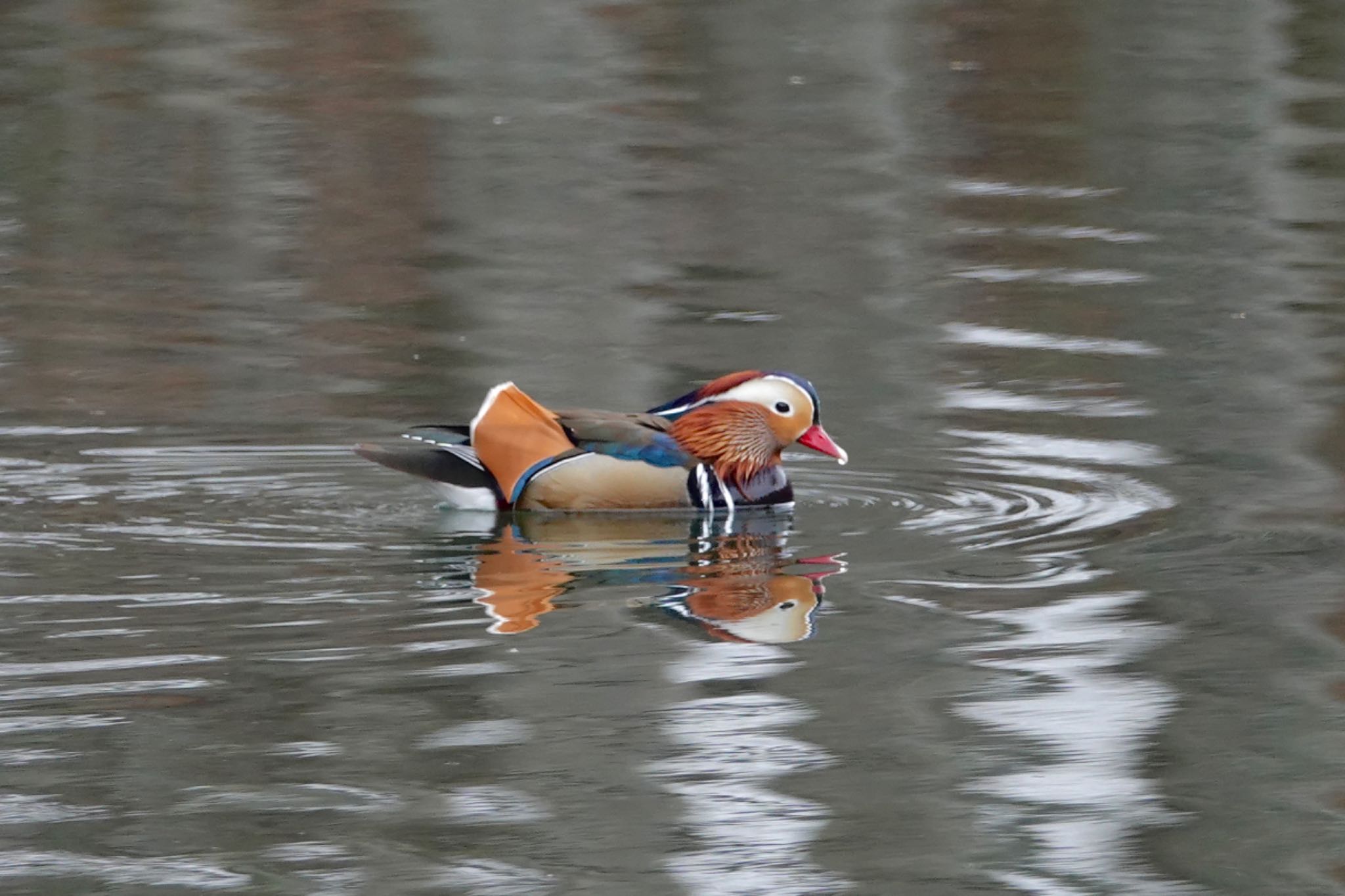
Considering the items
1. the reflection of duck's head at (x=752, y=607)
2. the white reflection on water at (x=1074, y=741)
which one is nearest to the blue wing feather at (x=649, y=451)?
the reflection of duck's head at (x=752, y=607)

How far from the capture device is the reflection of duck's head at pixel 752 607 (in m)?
7.45

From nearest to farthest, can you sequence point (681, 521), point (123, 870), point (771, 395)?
point (123, 870) → point (681, 521) → point (771, 395)

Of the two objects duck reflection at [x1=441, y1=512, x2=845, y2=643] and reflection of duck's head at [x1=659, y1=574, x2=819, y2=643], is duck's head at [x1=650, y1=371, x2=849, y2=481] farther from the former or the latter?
reflection of duck's head at [x1=659, y1=574, x2=819, y2=643]

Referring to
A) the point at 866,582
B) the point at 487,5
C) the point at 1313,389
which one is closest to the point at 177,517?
the point at 866,582

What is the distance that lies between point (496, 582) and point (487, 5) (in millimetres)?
17164

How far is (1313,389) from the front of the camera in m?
11.2

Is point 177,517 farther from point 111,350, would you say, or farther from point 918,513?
point 111,350

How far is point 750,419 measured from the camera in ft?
31.3

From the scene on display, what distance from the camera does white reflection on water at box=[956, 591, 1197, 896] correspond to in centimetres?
540

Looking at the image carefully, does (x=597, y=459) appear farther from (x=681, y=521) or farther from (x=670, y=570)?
(x=670, y=570)

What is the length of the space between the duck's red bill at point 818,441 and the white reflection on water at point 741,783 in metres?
2.52

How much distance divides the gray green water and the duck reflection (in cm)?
4

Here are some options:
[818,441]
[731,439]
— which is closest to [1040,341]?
[818,441]

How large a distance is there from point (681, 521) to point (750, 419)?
51cm
